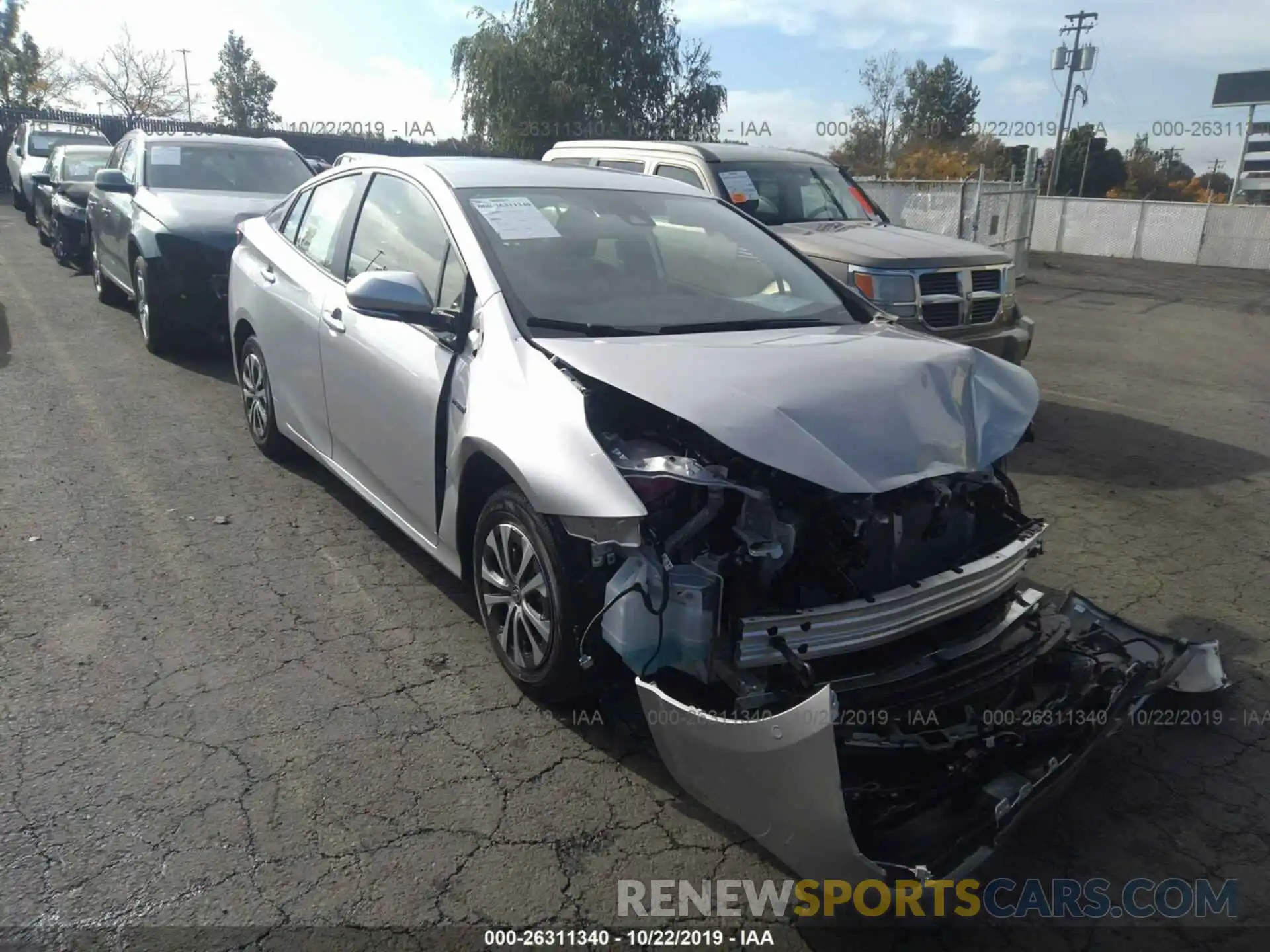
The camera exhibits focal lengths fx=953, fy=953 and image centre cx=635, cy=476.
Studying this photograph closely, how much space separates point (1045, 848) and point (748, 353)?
5.92 feet

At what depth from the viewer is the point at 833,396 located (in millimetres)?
2922

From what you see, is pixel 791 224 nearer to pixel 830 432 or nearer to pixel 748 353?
pixel 748 353

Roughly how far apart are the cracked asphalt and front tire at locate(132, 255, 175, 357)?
2245mm

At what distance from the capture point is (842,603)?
2748 mm

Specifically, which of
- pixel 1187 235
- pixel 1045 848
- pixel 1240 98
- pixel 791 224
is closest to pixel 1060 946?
pixel 1045 848

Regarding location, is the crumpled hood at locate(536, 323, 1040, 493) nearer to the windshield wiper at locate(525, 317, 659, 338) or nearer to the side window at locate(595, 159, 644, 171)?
the windshield wiper at locate(525, 317, 659, 338)

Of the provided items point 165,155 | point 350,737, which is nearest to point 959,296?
point 350,737

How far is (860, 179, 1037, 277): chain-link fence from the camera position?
16.8 metres

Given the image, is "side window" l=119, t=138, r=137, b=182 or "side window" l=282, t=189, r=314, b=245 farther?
"side window" l=119, t=138, r=137, b=182

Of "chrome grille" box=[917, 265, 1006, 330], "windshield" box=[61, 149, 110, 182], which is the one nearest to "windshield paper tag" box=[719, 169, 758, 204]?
"chrome grille" box=[917, 265, 1006, 330]

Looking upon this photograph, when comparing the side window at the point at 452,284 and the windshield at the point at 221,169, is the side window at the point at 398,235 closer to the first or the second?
the side window at the point at 452,284

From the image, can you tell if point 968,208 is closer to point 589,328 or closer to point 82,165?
point 82,165

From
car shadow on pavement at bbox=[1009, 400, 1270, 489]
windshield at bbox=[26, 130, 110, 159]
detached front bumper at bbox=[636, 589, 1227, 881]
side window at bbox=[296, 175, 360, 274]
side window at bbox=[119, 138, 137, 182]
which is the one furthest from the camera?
windshield at bbox=[26, 130, 110, 159]

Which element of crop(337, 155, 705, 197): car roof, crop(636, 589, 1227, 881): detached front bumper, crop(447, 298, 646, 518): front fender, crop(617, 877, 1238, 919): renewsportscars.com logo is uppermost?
crop(337, 155, 705, 197): car roof
